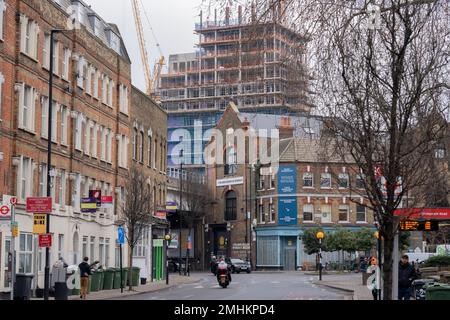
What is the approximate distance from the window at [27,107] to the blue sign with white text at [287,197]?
55285mm

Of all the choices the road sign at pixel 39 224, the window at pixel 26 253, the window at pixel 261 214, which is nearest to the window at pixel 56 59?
the window at pixel 26 253

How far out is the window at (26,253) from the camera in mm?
36438

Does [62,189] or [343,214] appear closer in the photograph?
[62,189]

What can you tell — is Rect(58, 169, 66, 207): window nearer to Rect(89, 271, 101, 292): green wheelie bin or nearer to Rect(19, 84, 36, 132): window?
Rect(89, 271, 101, 292): green wheelie bin

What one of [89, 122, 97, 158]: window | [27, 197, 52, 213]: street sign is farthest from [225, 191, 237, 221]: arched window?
[27, 197, 52, 213]: street sign

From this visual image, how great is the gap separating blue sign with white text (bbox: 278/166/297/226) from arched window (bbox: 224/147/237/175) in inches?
368

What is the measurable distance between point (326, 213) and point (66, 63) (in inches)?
2117

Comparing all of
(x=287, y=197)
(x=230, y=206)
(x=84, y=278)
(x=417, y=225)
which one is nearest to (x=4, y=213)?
(x=84, y=278)

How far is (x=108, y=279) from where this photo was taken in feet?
150

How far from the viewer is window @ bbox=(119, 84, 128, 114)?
5416 cm

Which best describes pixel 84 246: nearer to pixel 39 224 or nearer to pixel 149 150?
pixel 39 224

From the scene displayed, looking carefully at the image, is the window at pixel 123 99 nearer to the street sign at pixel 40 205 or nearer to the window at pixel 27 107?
the window at pixel 27 107

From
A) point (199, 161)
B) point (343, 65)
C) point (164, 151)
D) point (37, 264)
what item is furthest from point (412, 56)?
point (199, 161)

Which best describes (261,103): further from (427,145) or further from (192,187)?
(192,187)
